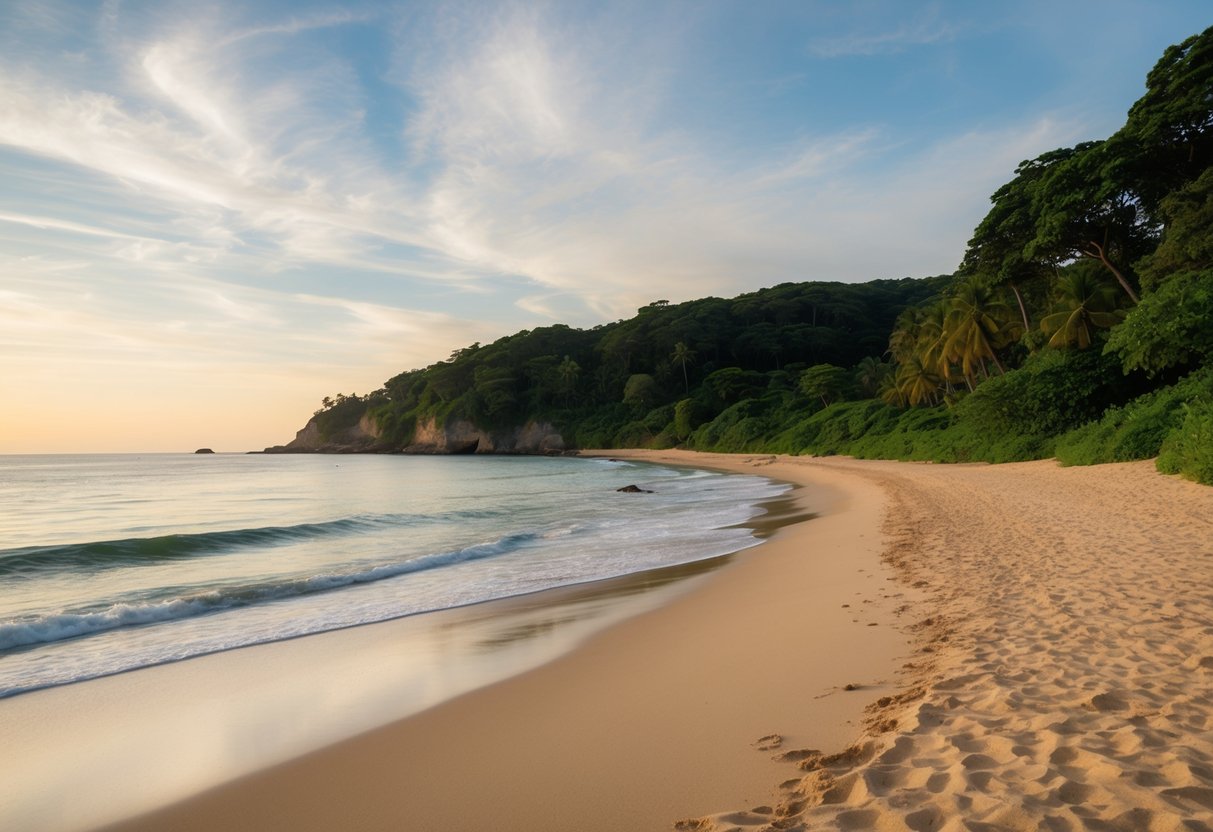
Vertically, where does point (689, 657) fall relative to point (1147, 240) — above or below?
below

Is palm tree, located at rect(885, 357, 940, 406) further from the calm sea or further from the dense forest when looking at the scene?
the calm sea

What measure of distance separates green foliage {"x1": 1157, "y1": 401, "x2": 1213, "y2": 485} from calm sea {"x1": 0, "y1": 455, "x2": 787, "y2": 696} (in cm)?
853

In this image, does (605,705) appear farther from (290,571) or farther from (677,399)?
(677,399)

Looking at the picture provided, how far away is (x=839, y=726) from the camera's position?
392cm

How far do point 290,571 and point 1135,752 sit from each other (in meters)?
Result: 11.7

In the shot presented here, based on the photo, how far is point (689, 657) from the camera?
18.9ft

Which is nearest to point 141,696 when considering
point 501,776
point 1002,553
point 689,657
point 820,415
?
point 501,776

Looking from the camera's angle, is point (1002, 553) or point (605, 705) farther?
point (1002, 553)

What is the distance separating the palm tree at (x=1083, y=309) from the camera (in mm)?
27766

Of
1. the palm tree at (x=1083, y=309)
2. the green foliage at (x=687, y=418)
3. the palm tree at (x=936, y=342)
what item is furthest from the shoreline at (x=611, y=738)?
the green foliage at (x=687, y=418)

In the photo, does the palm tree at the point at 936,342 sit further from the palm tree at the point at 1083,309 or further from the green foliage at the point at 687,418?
the green foliage at the point at 687,418

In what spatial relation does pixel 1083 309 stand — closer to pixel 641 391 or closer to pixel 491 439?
pixel 641 391

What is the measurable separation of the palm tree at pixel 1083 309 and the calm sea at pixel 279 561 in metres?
13.7

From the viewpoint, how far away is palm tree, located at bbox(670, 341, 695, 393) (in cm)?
8281
